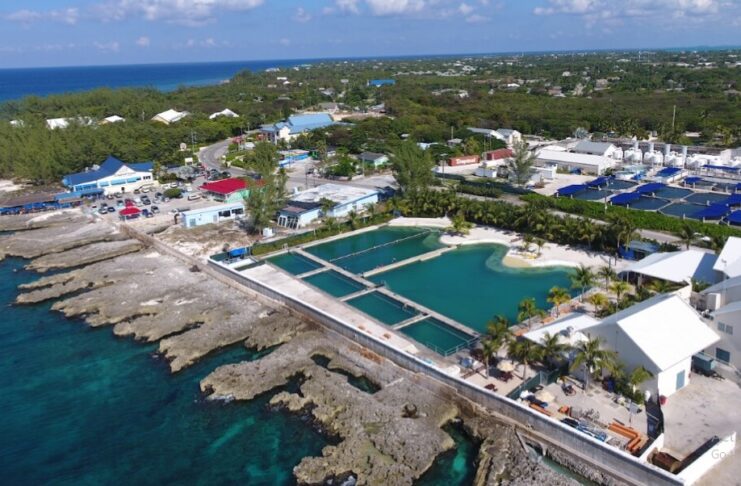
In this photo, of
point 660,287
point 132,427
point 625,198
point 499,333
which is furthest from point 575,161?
point 132,427

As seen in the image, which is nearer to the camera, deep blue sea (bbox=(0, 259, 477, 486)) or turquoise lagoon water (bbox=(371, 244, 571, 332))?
deep blue sea (bbox=(0, 259, 477, 486))

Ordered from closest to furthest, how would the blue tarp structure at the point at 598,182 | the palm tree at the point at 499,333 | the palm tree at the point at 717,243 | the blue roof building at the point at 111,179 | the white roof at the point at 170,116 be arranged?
1. the palm tree at the point at 499,333
2. the palm tree at the point at 717,243
3. the blue tarp structure at the point at 598,182
4. the blue roof building at the point at 111,179
5. the white roof at the point at 170,116

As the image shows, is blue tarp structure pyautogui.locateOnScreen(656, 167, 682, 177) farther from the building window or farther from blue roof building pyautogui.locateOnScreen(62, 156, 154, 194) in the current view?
blue roof building pyautogui.locateOnScreen(62, 156, 154, 194)

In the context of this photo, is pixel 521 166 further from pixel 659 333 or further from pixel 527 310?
pixel 659 333

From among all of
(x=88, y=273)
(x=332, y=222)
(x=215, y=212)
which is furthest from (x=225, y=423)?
(x=215, y=212)

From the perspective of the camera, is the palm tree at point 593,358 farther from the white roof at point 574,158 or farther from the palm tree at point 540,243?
the white roof at point 574,158

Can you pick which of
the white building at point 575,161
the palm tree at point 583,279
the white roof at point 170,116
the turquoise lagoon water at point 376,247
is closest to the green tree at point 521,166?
the white building at point 575,161

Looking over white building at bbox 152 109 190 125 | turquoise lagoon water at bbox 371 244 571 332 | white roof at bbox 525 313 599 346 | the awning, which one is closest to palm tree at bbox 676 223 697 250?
turquoise lagoon water at bbox 371 244 571 332
